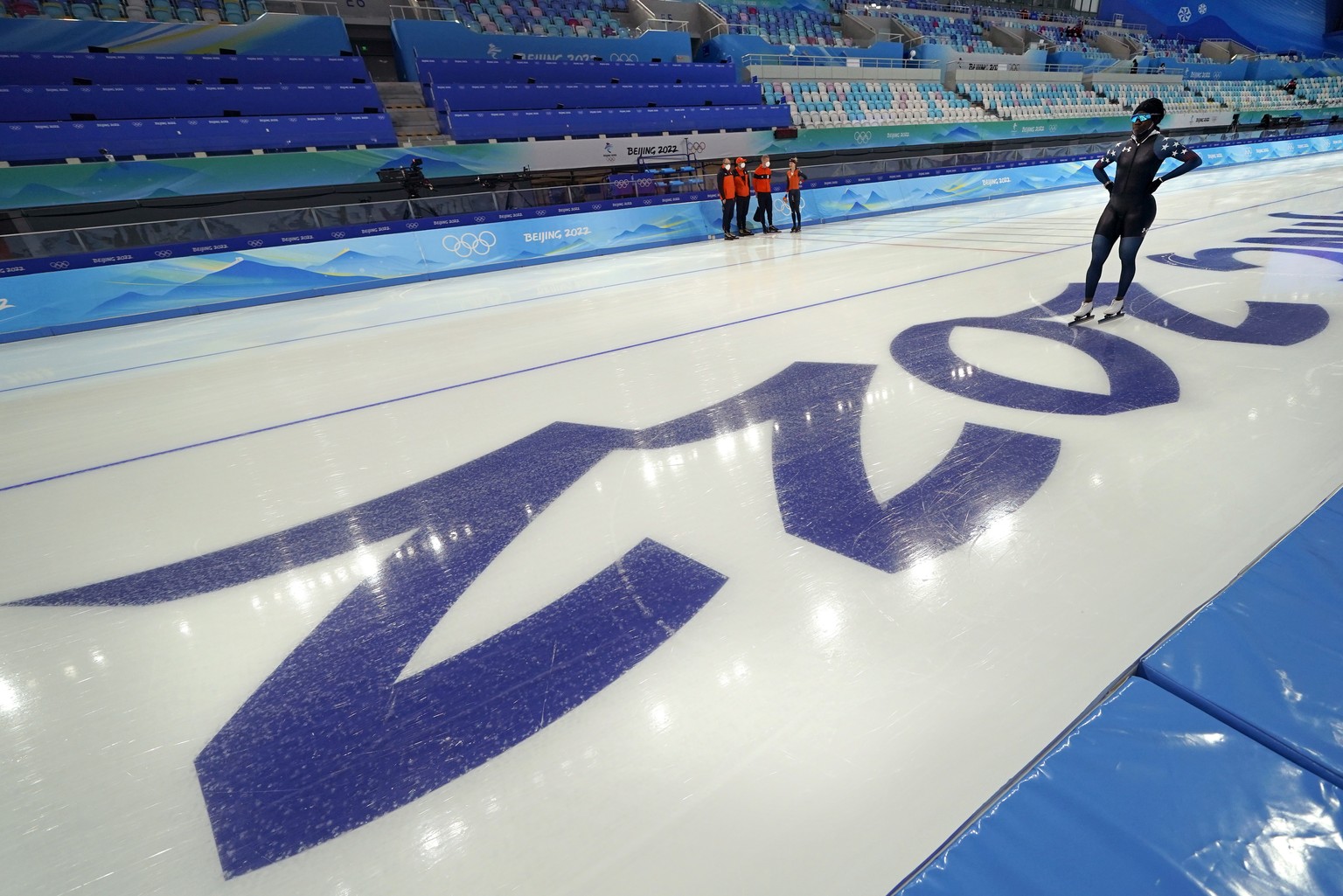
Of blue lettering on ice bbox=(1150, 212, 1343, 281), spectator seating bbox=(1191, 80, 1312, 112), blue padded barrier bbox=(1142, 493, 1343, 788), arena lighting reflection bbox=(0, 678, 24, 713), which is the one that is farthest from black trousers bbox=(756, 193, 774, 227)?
spectator seating bbox=(1191, 80, 1312, 112)

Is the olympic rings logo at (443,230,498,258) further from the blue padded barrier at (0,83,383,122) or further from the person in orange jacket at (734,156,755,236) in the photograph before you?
the blue padded barrier at (0,83,383,122)

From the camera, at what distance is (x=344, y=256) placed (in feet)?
24.2

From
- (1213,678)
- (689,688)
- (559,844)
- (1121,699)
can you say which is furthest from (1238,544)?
(559,844)

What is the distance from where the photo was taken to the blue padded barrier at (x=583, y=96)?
453 inches

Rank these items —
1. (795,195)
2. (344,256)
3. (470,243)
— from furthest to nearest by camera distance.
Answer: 1. (795,195)
2. (470,243)
3. (344,256)

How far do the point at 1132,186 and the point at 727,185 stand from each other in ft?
21.9

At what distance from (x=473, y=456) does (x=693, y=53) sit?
19090 millimetres

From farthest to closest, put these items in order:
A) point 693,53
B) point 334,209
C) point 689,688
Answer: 1. point 693,53
2. point 334,209
3. point 689,688

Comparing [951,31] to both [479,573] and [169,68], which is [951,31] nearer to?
[169,68]

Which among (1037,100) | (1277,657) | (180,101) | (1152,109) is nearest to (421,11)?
(180,101)

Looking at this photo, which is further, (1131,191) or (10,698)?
(1131,191)

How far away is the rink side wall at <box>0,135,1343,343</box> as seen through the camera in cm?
618

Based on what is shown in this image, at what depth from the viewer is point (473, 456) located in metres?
2.39

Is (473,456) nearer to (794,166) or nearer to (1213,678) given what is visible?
(1213,678)
